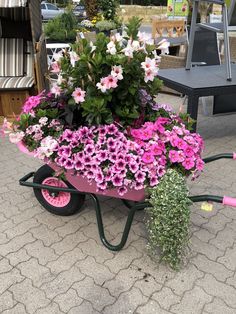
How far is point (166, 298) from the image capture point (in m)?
2.14

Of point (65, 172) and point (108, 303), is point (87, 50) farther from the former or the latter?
point (108, 303)

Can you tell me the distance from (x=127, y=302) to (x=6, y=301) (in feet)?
2.37

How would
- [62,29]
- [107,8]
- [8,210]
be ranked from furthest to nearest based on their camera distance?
[107,8], [62,29], [8,210]

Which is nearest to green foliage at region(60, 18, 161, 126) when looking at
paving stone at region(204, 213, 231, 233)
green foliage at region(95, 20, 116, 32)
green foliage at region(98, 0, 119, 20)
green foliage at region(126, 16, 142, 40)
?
green foliage at region(126, 16, 142, 40)

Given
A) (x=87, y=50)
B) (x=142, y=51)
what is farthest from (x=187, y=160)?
(x=87, y=50)

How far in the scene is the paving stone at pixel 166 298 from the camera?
2100 mm

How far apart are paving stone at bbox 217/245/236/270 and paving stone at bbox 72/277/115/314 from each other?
0.82 metres

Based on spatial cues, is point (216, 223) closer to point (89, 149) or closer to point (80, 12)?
point (89, 149)

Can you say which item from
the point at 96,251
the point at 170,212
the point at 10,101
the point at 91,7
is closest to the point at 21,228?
the point at 96,251

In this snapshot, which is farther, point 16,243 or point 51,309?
point 16,243

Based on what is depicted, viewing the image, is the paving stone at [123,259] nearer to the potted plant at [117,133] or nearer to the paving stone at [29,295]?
the potted plant at [117,133]

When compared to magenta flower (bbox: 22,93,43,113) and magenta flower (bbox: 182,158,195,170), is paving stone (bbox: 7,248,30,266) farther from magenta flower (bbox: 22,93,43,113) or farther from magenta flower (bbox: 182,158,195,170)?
magenta flower (bbox: 182,158,195,170)

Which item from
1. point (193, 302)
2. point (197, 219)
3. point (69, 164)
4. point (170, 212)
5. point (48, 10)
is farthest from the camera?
point (48, 10)

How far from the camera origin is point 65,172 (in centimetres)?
233
